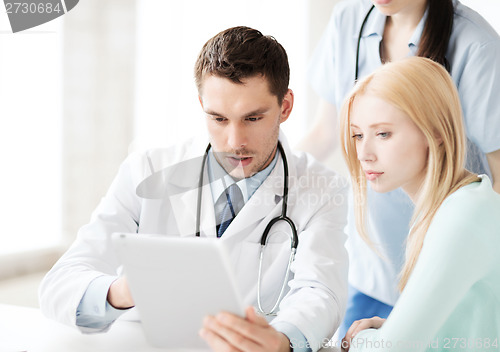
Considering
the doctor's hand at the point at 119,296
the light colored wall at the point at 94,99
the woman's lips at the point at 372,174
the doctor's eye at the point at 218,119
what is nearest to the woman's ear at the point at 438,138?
the woman's lips at the point at 372,174

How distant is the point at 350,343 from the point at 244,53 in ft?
2.09

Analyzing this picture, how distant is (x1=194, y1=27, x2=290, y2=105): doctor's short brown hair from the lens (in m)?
1.18

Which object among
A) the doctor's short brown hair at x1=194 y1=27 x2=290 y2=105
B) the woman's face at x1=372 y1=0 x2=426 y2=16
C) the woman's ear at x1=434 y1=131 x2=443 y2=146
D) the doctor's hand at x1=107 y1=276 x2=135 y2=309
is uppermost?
the woman's face at x1=372 y1=0 x2=426 y2=16

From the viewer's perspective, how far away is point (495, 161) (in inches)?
52.3

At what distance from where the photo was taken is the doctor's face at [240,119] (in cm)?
116

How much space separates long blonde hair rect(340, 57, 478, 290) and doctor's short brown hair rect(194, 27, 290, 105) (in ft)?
0.89

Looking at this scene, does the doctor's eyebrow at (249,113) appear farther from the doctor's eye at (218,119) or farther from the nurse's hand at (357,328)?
the nurse's hand at (357,328)

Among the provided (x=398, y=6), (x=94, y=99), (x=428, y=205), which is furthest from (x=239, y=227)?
(x=94, y=99)

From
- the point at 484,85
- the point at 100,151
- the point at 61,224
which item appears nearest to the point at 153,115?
the point at 100,151

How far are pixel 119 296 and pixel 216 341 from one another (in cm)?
27

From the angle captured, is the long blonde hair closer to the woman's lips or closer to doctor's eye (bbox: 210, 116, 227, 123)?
the woman's lips

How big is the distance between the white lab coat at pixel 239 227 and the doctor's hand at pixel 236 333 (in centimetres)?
19

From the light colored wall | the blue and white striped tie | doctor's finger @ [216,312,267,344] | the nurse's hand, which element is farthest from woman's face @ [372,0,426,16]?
the light colored wall

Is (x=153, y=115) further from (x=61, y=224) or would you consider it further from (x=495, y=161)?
(x=495, y=161)
